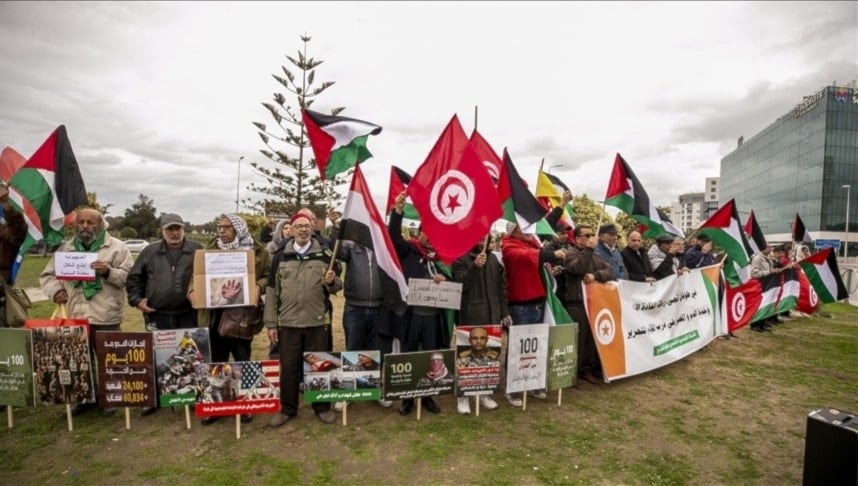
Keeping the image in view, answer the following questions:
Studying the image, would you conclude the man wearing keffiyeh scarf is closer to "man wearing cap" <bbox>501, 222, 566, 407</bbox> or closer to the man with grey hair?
the man with grey hair

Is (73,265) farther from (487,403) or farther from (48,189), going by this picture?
(487,403)

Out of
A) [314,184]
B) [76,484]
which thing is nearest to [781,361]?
[76,484]

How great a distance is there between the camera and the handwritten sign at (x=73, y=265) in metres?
4.41

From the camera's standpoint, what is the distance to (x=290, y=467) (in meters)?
3.69

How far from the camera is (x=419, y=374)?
453 centimetres

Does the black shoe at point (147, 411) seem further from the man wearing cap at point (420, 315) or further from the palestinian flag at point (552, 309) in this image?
the palestinian flag at point (552, 309)

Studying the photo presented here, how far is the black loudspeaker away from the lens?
2.92 metres

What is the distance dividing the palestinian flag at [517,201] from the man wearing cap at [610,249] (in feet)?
6.01

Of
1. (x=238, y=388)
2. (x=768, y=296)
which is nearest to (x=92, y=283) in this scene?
(x=238, y=388)

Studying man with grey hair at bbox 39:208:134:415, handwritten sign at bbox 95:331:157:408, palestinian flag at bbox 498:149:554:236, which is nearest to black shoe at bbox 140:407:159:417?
man with grey hair at bbox 39:208:134:415

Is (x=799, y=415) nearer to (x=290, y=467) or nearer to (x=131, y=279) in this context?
(x=290, y=467)

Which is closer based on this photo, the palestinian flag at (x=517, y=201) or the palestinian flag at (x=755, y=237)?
the palestinian flag at (x=517, y=201)

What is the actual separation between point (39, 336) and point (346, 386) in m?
2.84

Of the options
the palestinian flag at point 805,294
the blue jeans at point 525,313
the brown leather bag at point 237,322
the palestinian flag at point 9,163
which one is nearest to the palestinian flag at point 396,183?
the blue jeans at point 525,313
